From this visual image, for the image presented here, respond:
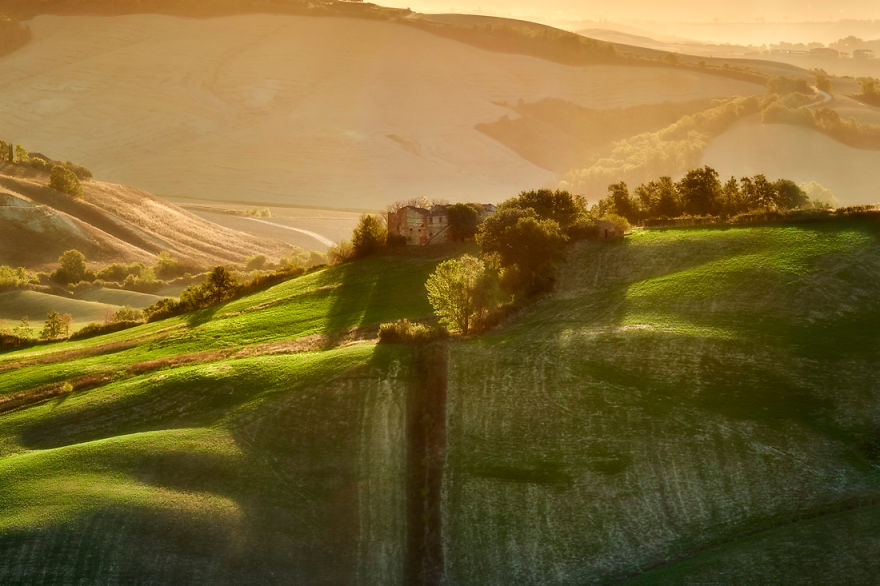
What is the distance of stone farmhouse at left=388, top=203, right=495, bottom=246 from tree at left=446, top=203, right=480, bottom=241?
0.53m

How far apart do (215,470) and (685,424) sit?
92.2ft

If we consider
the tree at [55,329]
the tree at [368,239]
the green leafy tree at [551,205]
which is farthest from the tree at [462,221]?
the tree at [55,329]

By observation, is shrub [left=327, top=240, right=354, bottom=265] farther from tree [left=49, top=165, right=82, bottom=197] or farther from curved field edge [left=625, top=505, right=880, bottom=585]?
tree [left=49, top=165, right=82, bottom=197]

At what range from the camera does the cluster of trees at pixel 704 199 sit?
319 ft

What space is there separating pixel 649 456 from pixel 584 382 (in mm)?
9041

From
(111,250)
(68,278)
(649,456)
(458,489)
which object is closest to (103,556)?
(458,489)

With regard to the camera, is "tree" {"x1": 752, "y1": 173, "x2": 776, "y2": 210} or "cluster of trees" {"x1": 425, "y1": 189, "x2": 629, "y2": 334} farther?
"tree" {"x1": 752, "y1": 173, "x2": 776, "y2": 210}

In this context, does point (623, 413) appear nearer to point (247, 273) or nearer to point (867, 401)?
point (867, 401)

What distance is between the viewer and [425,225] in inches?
4208

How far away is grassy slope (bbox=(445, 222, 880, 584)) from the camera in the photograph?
50.8 m

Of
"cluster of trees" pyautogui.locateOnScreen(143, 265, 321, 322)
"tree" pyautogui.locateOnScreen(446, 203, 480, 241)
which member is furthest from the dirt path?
"cluster of trees" pyautogui.locateOnScreen(143, 265, 321, 322)

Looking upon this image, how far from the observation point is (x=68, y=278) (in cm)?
14825

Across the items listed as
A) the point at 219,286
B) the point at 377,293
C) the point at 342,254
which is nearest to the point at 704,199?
the point at 377,293

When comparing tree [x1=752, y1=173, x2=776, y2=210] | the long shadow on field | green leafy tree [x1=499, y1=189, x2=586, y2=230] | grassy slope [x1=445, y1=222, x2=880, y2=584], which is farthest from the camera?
tree [x1=752, y1=173, x2=776, y2=210]
